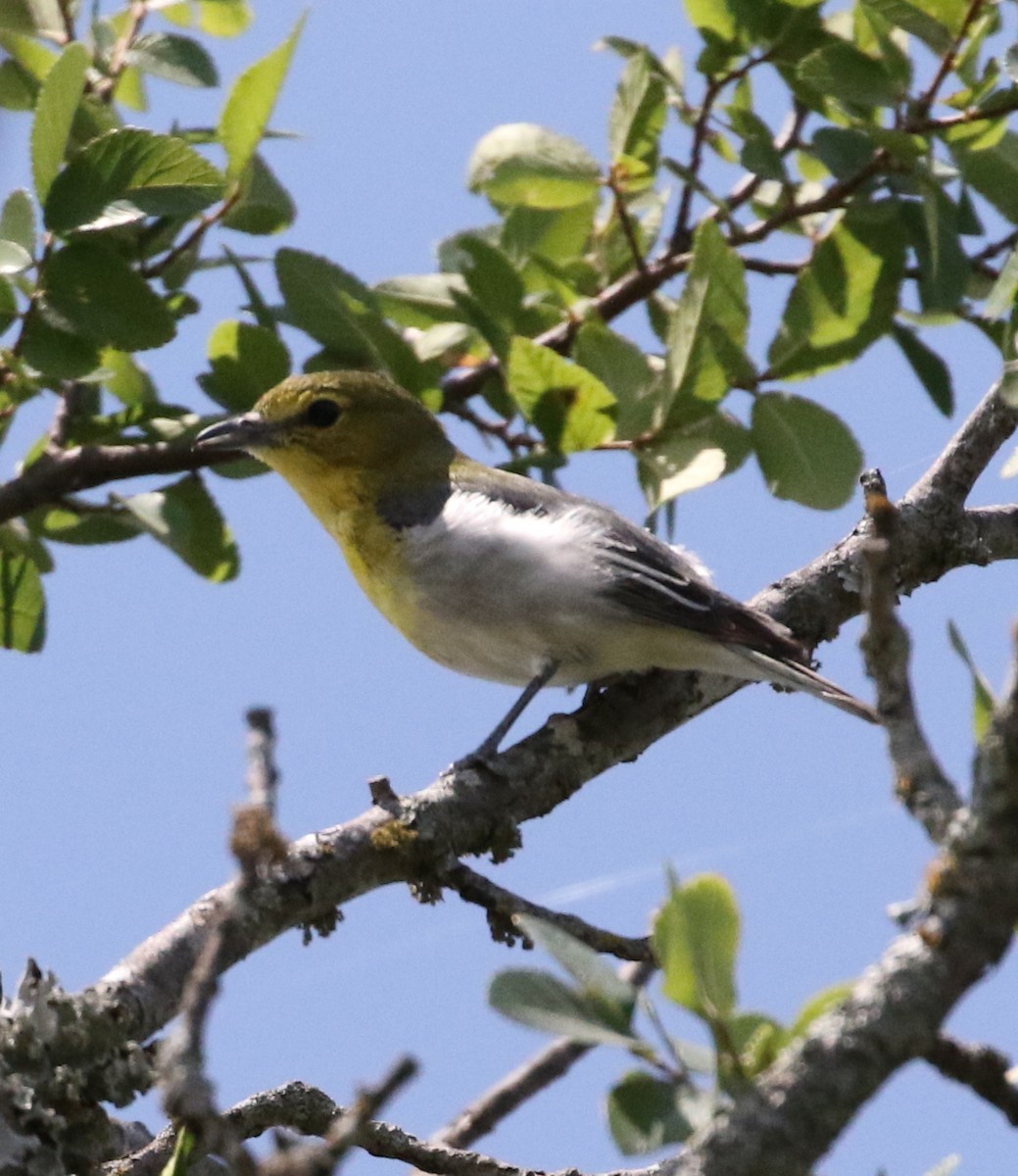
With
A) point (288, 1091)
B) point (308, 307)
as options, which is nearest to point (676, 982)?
point (288, 1091)

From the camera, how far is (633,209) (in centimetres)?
492

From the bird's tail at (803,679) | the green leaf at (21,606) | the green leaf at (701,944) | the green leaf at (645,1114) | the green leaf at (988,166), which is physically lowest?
the green leaf at (645,1114)

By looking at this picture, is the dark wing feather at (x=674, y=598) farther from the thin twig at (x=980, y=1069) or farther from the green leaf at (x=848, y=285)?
the thin twig at (x=980, y=1069)

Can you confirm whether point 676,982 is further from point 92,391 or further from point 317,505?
point 317,505

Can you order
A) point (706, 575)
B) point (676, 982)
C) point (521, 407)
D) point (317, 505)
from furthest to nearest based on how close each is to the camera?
point (317, 505)
point (706, 575)
point (521, 407)
point (676, 982)

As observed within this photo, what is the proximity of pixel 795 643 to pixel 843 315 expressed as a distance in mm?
908

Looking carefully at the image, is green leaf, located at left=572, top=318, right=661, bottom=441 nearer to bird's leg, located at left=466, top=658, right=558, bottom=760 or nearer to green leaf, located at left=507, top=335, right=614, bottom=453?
green leaf, located at left=507, top=335, right=614, bottom=453

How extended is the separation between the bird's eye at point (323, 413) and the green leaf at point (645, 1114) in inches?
140

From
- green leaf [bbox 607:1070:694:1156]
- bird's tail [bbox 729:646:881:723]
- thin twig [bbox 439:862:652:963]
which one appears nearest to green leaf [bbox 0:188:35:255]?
thin twig [bbox 439:862:652:963]

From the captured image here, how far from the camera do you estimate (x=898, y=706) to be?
2.06 m

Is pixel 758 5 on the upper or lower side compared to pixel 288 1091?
upper

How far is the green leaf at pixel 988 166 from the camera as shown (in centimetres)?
433

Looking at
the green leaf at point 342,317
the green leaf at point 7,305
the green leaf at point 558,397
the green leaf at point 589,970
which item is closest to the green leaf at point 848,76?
the green leaf at point 558,397

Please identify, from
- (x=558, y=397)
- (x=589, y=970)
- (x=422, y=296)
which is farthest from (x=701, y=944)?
(x=422, y=296)
